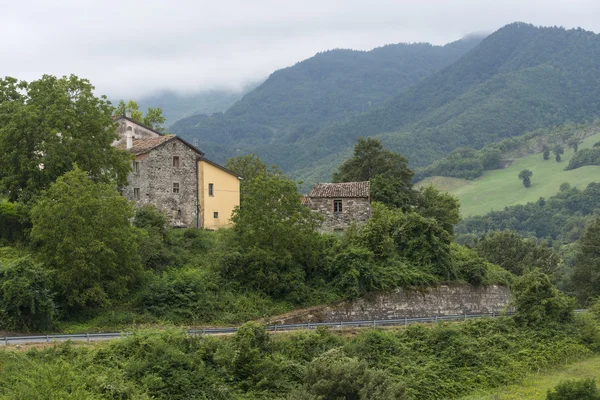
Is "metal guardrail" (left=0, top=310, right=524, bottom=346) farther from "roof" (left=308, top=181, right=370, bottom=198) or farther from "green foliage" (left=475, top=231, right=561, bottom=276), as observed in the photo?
"green foliage" (left=475, top=231, right=561, bottom=276)

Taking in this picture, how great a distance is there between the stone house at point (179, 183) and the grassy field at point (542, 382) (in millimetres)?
27154

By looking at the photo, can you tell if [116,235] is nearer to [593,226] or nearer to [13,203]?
[13,203]

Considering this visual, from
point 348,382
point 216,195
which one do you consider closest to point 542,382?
point 348,382

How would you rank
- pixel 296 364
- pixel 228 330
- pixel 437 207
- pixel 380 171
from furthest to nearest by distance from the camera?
pixel 380 171 < pixel 437 207 < pixel 228 330 < pixel 296 364

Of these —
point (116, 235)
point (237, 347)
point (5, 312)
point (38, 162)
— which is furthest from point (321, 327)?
point (38, 162)

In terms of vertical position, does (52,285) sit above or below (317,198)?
below

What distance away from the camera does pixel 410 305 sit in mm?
48625

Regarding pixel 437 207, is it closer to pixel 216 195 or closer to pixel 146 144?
pixel 216 195

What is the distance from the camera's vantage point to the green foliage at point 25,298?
36.9 m

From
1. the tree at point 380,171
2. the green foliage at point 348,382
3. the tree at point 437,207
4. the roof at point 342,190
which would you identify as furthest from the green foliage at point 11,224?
the tree at point 437,207

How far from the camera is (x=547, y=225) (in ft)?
567

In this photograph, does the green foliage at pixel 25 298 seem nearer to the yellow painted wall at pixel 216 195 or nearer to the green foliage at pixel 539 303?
the yellow painted wall at pixel 216 195

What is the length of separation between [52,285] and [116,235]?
13.5 feet

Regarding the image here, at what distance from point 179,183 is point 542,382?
31656 millimetres
